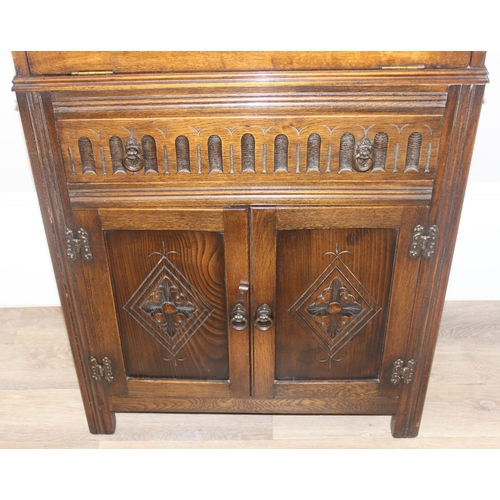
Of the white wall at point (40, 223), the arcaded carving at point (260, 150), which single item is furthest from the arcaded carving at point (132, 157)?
the white wall at point (40, 223)

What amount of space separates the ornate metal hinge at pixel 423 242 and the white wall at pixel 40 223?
0.62 meters

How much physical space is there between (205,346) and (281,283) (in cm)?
23

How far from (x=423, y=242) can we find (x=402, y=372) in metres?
0.33

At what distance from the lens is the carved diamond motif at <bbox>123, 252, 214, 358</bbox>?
131cm

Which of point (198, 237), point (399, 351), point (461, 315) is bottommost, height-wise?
point (461, 315)

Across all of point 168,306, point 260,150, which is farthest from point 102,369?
point 260,150

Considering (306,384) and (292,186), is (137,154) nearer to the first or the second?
(292,186)

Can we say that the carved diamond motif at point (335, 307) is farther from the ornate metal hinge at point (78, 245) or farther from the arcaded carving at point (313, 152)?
the ornate metal hinge at point (78, 245)

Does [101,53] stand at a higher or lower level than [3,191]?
higher

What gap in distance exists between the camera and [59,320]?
Result: 6.41 feet

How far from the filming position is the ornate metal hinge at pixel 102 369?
4.67ft

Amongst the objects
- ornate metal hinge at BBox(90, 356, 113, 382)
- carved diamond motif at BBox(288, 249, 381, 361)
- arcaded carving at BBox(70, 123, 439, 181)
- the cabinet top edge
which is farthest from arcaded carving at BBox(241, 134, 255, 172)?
ornate metal hinge at BBox(90, 356, 113, 382)

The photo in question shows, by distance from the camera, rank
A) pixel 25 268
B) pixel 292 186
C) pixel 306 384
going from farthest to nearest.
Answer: pixel 25 268 → pixel 306 384 → pixel 292 186

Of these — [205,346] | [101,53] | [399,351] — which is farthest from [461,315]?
[101,53]
